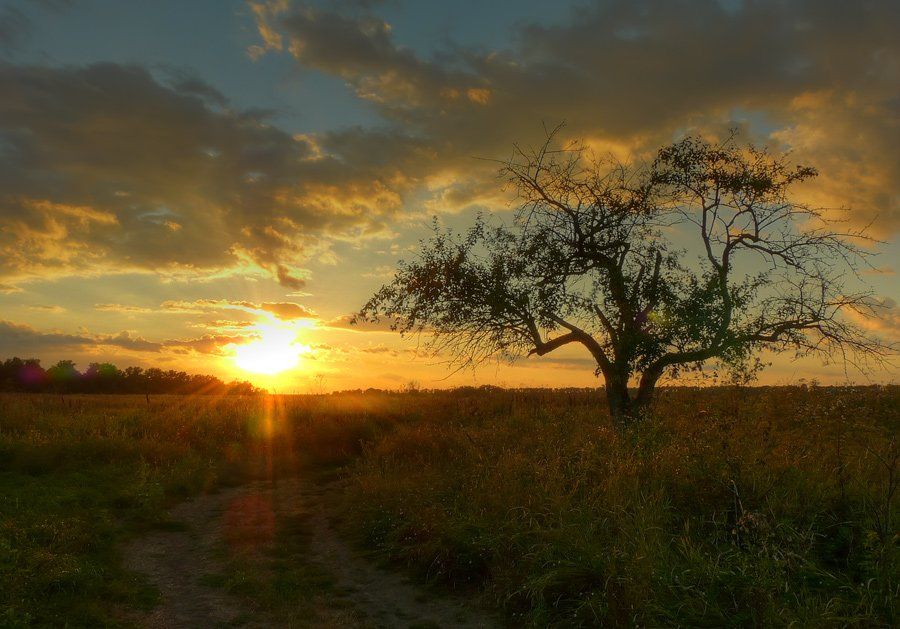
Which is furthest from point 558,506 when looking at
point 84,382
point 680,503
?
point 84,382

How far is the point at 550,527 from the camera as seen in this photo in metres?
8.46

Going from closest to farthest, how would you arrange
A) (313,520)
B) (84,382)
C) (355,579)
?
(355,579)
(313,520)
(84,382)

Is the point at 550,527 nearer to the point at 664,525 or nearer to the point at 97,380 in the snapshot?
the point at 664,525

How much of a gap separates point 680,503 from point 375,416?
15386 millimetres

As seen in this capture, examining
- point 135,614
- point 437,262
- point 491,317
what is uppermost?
point 437,262

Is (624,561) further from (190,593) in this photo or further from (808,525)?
(190,593)

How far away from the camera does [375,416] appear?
22.9 metres

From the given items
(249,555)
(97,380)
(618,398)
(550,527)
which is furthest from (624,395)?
(97,380)

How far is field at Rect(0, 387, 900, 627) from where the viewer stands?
21.8 ft

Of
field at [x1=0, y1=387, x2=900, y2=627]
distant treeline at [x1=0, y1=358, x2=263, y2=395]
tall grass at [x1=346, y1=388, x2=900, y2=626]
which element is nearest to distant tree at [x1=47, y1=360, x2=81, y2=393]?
distant treeline at [x1=0, y1=358, x2=263, y2=395]

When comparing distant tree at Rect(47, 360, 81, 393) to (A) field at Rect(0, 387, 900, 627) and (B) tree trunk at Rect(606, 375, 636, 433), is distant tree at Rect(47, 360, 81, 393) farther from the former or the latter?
(B) tree trunk at Rect(606, 375, 636, 433)

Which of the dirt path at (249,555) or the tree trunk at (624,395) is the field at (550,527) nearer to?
the dirt path at (249,555)

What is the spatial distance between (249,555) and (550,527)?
537cm

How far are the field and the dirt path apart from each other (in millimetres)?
145
